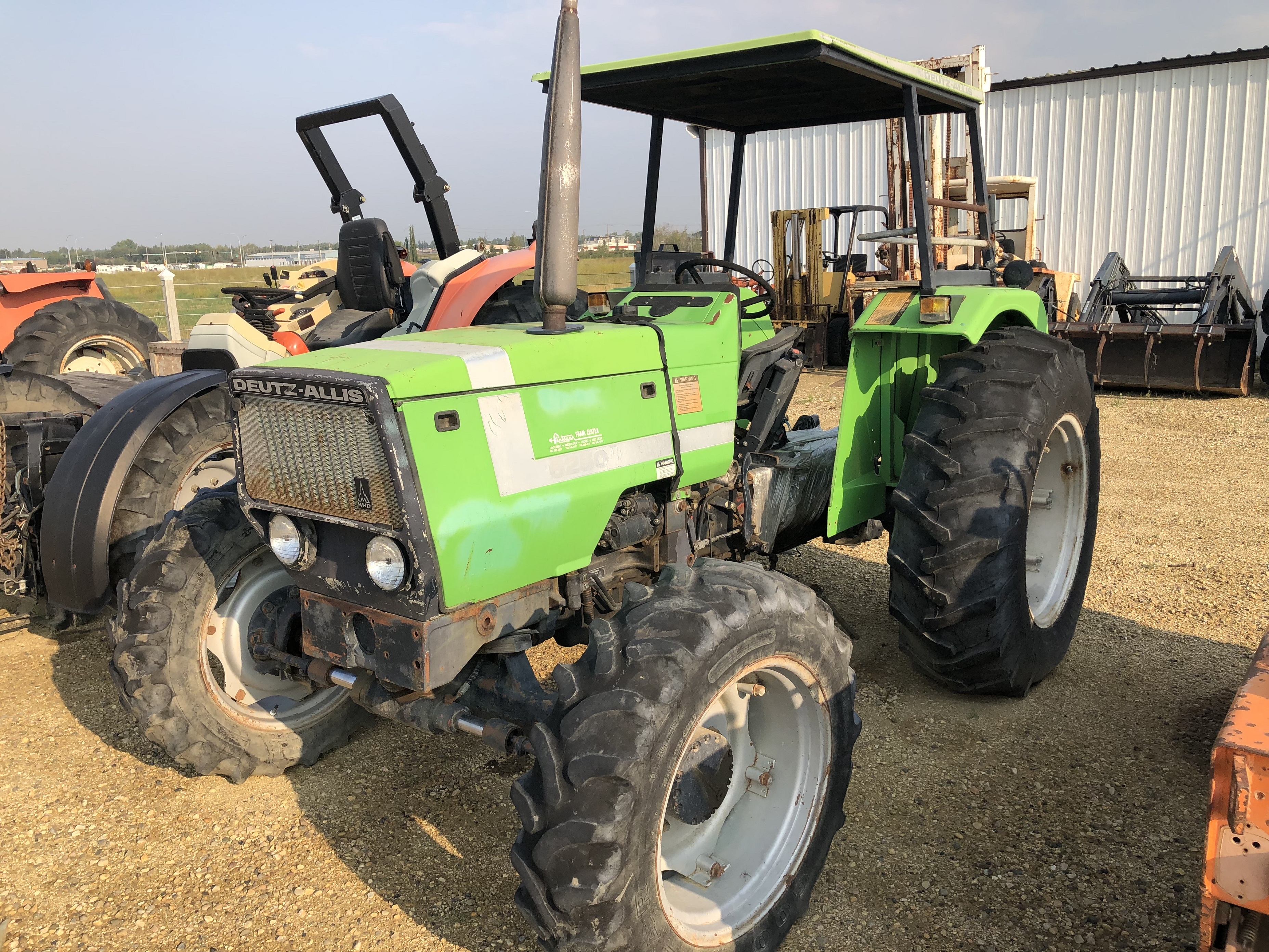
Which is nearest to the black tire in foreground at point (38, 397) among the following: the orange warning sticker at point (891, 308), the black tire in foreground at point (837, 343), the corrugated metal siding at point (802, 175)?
the orange warning sticker at point (891, 308)

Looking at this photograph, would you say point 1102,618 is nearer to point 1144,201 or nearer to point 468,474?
point 468,474

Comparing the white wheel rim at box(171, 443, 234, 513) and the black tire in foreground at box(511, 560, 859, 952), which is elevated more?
the white wheel rim at box(171, 443, 234, 513)

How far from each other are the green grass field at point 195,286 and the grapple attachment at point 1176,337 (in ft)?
17.3

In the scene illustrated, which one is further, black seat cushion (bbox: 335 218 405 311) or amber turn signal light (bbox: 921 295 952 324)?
black seat cushion (bbox: 335 218 405 311)

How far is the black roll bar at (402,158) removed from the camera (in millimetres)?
6125

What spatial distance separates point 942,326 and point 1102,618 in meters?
1.78

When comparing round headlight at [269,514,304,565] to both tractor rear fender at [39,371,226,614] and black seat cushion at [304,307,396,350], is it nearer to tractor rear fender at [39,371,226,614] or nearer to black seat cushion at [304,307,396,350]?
tractor rear fender at [39,371,226,614]

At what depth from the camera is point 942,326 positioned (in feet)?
10.9

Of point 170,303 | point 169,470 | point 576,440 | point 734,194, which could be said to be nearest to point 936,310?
point 734,194

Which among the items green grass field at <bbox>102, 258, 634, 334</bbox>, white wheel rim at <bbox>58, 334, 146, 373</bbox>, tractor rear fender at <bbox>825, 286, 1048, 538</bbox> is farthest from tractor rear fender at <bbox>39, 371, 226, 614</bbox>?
green grass field at <bbox>102, 258, 634, 334</bbox>

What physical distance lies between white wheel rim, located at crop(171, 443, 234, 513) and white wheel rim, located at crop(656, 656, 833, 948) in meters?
2.50

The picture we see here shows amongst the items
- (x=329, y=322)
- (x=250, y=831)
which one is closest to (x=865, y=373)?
(x=250, y=831)

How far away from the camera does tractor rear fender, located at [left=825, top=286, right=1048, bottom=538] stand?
341 cm

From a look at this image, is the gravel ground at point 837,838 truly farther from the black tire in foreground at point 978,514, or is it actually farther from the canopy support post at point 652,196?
the canopy support post at point 652,196
